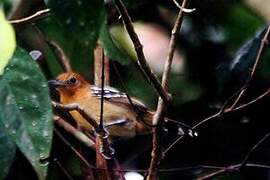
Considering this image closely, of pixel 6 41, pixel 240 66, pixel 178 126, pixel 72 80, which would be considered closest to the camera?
pixel 6 41

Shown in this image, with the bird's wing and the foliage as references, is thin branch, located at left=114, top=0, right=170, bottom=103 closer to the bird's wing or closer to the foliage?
the foliage

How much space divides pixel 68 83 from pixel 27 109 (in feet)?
6.31

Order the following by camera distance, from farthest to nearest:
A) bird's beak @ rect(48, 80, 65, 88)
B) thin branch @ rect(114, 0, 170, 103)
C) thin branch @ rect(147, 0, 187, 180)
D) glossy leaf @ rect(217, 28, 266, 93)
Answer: bird's beak @ rect(48, 80, 65, 88) < glossy leaf @ rect(217, 28, 266, 93) < thin branch @ rect(147, 0, 187, 180) < thin branch @ rect(114, 0, 170, 103)

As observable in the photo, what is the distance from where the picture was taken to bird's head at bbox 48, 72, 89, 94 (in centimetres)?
337

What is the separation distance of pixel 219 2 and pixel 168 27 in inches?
13.2

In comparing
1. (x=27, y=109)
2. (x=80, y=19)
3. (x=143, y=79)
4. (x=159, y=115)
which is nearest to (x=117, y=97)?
(x=143, y=79)

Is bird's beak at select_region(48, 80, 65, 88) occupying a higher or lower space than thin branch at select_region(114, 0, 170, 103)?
lower

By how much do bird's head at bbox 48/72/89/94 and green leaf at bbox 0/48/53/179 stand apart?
4.86 feet

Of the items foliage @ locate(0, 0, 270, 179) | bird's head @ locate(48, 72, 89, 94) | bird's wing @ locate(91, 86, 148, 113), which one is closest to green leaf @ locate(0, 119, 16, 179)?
foliage @ locate(0, 0, 270, 179)

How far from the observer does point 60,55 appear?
2908 mm

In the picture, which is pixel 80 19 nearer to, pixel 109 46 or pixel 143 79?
pixel 109 46

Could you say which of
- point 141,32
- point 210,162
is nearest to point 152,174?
point 210,162

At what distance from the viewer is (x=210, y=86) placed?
329 cm

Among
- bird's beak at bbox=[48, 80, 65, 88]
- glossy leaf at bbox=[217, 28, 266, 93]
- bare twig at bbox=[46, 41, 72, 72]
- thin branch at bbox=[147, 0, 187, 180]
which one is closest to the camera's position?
thin branch at bbox=[147, 0, 187, 180]
